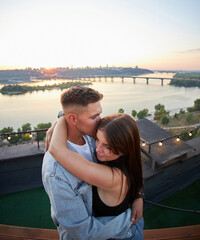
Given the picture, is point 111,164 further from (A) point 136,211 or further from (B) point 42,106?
(B) point 42,106

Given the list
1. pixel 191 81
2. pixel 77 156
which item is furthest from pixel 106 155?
pixel 191 81

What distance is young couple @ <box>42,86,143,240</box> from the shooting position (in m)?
0.59

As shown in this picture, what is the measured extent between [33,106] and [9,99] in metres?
5.88

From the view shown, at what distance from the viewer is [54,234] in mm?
1184

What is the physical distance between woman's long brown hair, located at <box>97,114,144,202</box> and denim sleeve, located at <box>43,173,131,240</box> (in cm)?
21

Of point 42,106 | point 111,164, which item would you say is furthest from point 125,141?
point 42,106

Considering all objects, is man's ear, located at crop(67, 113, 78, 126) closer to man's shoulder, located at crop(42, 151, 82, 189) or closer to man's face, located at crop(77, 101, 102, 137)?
man's face, located at crop(77, 101, 102, 137)

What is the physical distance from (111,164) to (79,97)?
14.4 inches

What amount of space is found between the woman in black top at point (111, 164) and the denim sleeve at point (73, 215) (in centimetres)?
6

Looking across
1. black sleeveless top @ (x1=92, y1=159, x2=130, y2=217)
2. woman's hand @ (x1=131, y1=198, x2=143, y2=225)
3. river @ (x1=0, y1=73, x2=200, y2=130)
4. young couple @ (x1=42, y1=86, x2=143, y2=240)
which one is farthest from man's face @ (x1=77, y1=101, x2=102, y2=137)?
river @ (x1=0, y1=73, x2=200, y2=130)

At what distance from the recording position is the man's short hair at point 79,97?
0.79 m

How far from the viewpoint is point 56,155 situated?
0.62m

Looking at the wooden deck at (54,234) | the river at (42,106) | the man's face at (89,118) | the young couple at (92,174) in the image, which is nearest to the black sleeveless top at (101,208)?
the young couple at (92,174)

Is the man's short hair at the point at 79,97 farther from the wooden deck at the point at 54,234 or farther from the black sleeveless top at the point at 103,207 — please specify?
the wooden deck at the point at 54,234
